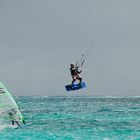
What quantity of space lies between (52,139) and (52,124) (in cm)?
1226

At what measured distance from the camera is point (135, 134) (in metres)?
43.7

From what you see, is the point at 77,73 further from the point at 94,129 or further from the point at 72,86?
the point at 94,129

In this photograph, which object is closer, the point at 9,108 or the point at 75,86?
the point at 75,86

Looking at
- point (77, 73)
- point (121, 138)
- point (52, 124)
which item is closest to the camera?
point (77, 73)

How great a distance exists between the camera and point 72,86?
35.9m

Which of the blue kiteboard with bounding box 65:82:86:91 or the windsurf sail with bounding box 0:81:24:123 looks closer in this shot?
the blue kiteboard with bounding box 65:82:86:91

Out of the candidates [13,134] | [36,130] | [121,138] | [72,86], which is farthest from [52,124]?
[72,86]

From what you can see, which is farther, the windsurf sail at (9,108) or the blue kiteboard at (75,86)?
the windsurf sail at (9,108)

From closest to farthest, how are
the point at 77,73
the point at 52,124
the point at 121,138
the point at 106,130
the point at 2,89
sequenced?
the point at 77,73 < the point at 2,89 < the point at 121,138 < the point at 106,130 < the point at 52,124

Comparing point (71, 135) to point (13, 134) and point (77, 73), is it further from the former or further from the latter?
point (77, 73)

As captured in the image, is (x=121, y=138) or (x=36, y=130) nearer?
(x=121, y=138)

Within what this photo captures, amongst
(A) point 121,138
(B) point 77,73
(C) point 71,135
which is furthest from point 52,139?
(B) point 77,73

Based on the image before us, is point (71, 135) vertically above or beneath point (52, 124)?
beneath

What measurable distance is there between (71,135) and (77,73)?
10742 millimetres
